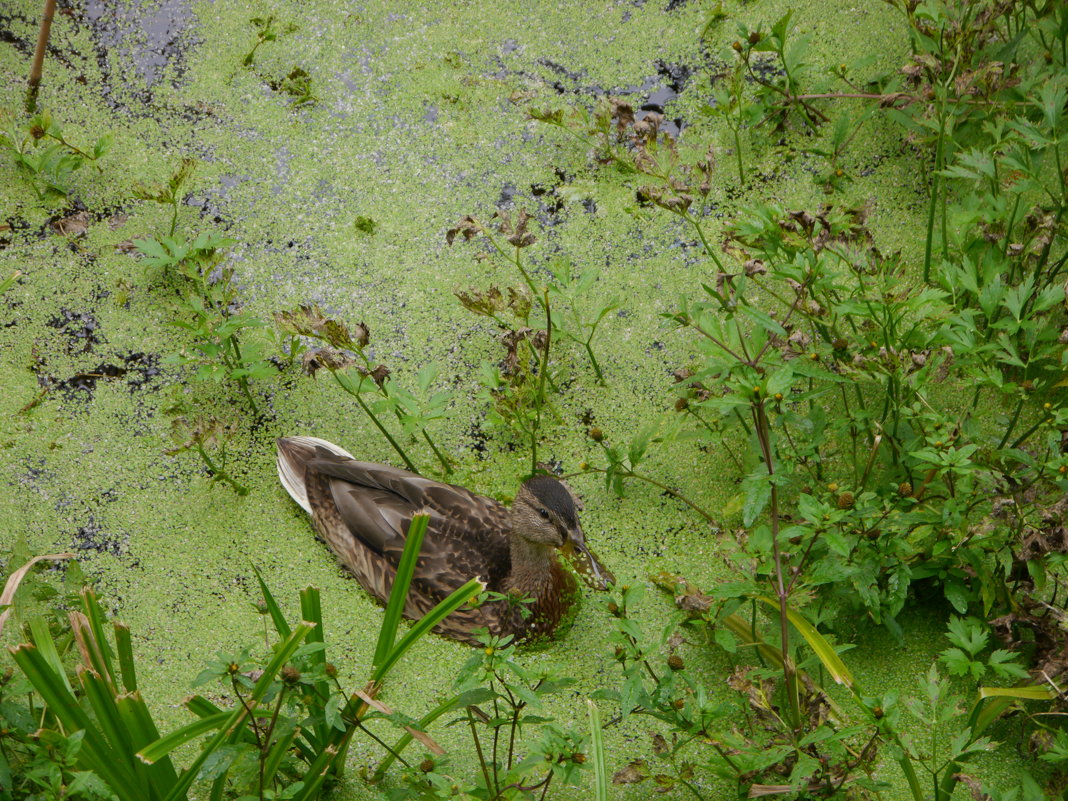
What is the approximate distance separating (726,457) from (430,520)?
0.97m

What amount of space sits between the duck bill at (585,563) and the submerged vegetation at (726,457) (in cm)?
10

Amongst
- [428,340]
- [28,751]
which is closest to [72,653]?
[28,751]

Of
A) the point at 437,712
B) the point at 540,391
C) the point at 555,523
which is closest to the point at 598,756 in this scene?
the point at 437,712

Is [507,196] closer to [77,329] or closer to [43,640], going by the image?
[77,329]

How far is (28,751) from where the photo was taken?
254cm

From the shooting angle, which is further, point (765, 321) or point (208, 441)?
point (208, 441)

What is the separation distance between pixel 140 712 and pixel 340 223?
2198mm

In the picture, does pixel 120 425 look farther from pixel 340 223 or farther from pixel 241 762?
pixel 241 762

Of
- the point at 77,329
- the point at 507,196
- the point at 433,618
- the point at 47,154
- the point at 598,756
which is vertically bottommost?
the point at 598,756

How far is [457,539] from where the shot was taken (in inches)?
128

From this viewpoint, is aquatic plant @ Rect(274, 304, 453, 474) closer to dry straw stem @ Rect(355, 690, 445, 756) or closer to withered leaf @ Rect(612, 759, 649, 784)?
dry straw stem @ Rect(355, 690, 445, 756)

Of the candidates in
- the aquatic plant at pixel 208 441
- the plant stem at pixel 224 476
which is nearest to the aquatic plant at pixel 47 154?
the aquatic plant at pixel 208 441

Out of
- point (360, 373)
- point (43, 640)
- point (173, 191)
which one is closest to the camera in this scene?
point (43, 640)

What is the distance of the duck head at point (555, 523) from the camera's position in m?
3.10
